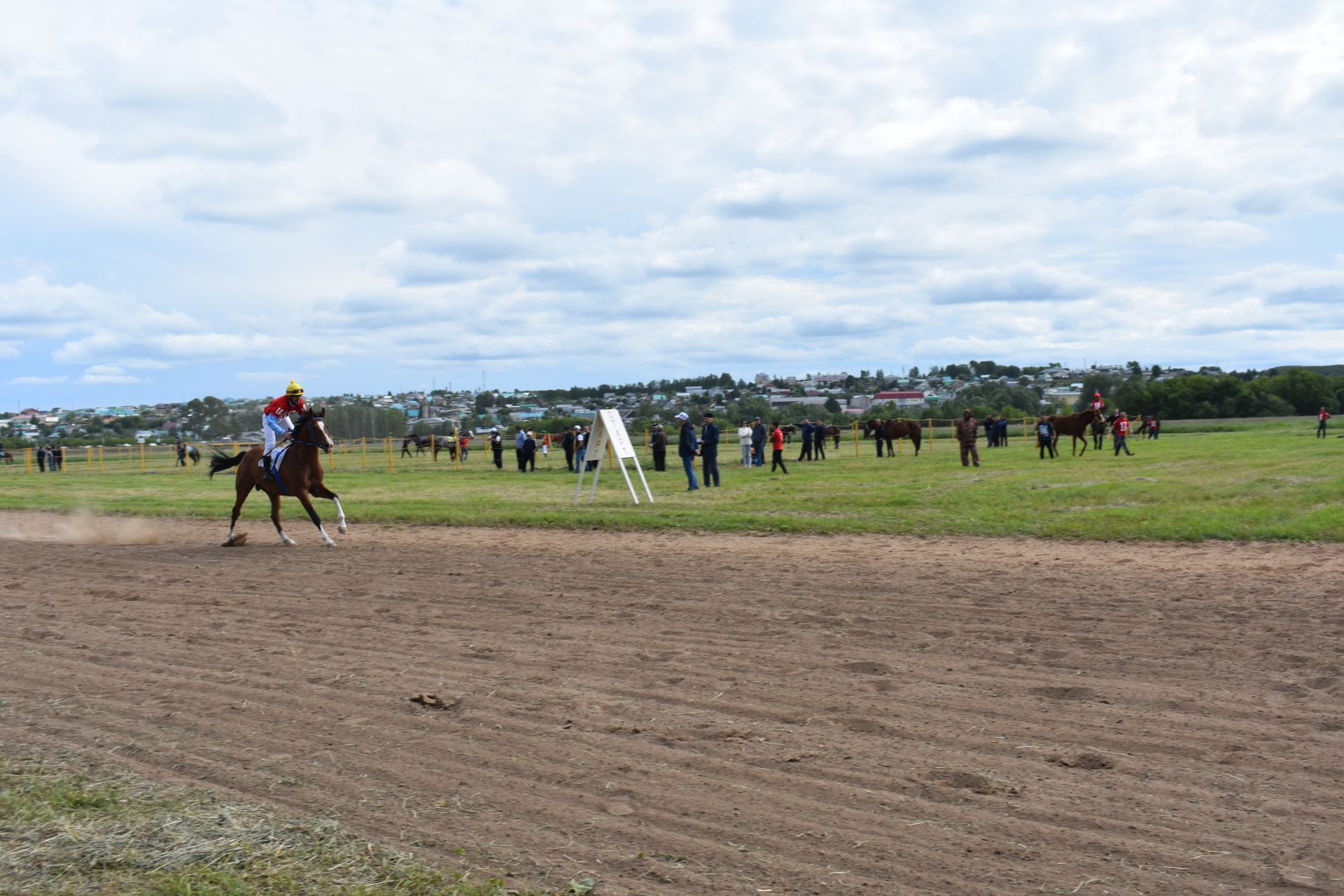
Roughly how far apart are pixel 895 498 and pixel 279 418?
37.8ft

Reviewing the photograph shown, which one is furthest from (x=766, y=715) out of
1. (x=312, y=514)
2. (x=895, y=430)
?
(x=895, y=430)

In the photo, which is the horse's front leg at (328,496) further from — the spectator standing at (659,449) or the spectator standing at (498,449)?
the spectator standing at (498,449)

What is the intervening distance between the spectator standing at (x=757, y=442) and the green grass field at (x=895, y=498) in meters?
1.07

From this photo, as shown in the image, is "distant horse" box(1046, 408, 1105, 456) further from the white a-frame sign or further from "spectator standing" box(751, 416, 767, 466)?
the white a-frame sign

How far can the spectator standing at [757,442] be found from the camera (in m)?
35.7

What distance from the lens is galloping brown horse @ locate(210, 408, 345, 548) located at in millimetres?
15703

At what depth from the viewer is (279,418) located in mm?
15938

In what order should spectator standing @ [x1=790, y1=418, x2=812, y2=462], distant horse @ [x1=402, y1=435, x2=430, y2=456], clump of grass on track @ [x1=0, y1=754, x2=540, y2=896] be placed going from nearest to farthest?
clump of grass on track @ [x1=0, y1=754, x2=540, y2=896] → spectator standing @ [x1=790, y1=418, x2=812, y2=462] → distant horse @ [x1=402, y1=435, x2=430, y2=456]

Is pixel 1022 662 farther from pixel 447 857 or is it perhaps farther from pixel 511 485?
pixel 511 485

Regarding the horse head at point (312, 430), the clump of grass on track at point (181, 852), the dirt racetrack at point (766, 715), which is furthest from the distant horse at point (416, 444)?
the clump of grass on track at point (181, 852)

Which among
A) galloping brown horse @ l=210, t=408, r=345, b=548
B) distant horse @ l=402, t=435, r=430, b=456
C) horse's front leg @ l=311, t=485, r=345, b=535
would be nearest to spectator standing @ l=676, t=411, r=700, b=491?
horse's front leg @ l=311, t=485, r=345, b=535

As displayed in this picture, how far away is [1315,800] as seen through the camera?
15.8 feet

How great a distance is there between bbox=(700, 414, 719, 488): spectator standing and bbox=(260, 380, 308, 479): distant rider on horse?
11.6 metres

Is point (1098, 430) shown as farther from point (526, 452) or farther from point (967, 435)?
point (526, 452)
